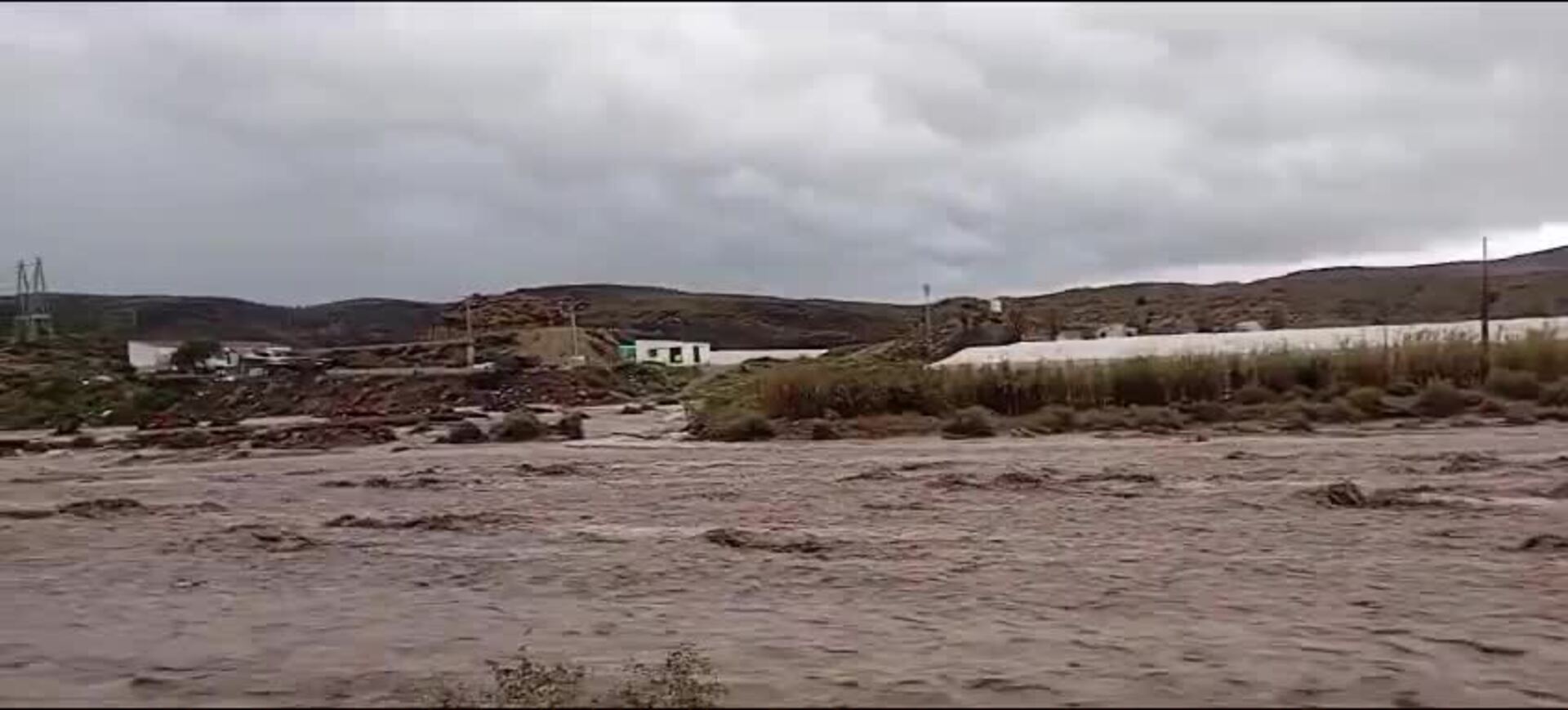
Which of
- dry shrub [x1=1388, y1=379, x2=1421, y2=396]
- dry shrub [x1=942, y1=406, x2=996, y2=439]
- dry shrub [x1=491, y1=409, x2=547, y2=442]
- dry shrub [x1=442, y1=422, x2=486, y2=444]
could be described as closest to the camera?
dry shrub [x1=942, y1=406, x2=996, y2=439]

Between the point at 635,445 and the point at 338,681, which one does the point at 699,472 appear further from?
the point at 338,681

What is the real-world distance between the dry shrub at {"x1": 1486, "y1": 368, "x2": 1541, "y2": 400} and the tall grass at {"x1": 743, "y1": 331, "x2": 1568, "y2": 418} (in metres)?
0.58

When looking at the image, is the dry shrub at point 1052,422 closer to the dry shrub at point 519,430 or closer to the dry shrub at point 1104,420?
the dry shrub at point 1104,420

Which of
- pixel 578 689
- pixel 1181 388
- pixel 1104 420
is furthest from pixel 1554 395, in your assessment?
pixel 578 689

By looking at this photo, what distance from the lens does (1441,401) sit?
27.5m

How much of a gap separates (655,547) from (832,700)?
6.38 m

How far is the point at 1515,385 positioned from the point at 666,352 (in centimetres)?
5628

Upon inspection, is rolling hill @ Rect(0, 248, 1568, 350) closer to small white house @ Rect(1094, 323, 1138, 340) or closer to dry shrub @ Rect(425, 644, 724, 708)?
small white house @ Rect(1094, 323, 1138, 340)

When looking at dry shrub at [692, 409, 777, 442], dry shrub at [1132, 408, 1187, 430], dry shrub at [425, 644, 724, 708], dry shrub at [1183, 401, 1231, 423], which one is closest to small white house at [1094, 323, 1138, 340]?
dry shrub at [1183, 401, 1231, 423]

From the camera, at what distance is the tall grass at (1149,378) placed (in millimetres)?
30031

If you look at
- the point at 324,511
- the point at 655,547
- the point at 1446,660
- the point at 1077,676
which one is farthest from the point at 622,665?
the point at 324,511

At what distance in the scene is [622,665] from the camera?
7434 mm

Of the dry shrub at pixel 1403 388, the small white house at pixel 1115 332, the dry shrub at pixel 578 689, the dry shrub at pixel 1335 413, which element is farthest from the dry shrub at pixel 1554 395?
the small white house at pixel 1115 332

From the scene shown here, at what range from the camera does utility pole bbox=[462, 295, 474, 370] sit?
61938mm
